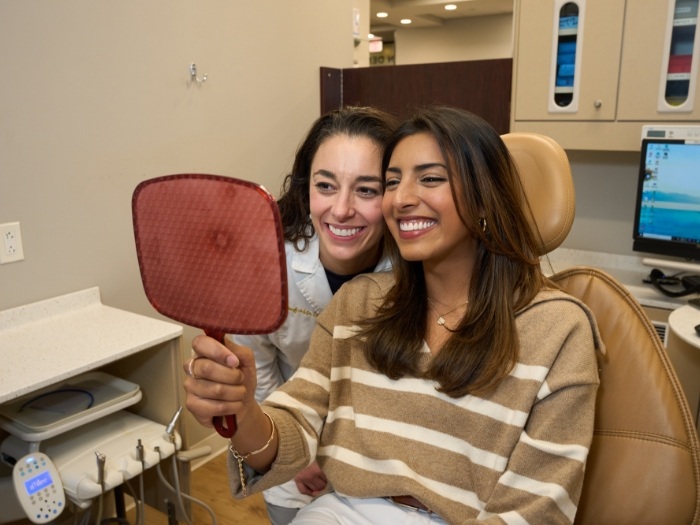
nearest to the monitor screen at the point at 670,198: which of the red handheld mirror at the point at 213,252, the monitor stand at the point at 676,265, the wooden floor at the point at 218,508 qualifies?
the monitor stand at the point at 676,265

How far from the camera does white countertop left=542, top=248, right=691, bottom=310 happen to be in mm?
2318

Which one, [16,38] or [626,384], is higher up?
[16,38]

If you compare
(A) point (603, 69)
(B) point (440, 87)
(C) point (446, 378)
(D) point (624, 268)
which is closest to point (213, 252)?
(C) point (446, 378)

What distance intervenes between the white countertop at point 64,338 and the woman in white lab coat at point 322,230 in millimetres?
378

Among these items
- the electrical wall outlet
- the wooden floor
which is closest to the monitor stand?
the wooden floor

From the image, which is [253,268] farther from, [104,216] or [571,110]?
[571,110]

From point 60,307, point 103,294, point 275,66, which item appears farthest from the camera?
point 275,66

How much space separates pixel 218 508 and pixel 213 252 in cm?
181

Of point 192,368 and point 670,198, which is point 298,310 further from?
point 670,198

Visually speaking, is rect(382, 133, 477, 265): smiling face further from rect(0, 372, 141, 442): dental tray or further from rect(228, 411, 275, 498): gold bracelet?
rect(0, 372, 141, 442): dental tray

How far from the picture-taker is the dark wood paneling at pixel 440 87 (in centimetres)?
259

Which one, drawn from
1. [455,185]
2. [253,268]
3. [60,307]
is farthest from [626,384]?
[60,307]

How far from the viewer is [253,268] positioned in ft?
2.09

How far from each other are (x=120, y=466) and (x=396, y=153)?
1.09 meters
